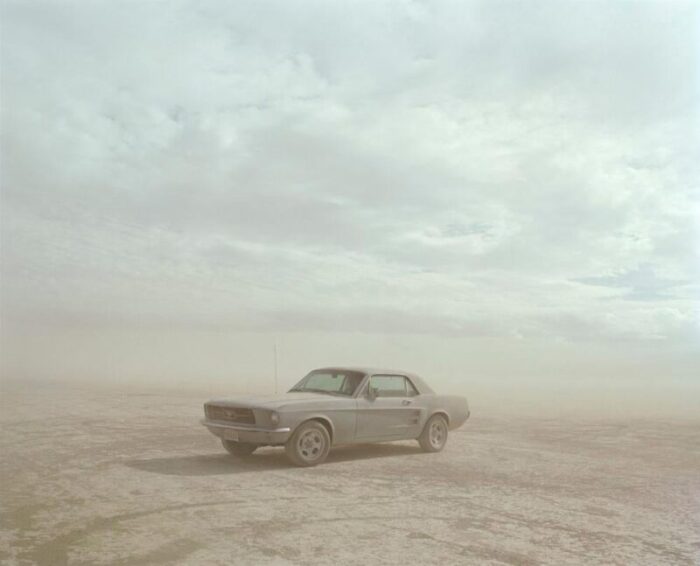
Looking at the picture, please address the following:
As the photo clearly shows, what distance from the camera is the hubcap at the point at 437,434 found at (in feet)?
36.1

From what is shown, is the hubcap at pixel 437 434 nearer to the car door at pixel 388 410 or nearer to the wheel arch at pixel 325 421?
the car door at pixel 388 410

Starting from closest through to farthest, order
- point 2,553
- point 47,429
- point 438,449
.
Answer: point 2,553 < point 438,449 < point 47,429

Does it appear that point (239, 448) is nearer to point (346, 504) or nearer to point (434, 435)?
point (434, 435)

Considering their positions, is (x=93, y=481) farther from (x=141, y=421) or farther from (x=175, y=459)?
(x=141, y=421)

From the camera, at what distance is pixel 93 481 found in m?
7.92

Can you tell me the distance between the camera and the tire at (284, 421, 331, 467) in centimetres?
902

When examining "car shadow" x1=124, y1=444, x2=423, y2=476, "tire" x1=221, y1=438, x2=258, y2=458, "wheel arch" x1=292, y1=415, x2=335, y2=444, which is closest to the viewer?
"car shadow" x1=124, y1=444, x2=423, y2=476

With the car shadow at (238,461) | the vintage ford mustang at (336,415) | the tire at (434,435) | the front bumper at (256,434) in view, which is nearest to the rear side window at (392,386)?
the vintage ford mustang at (336,415)

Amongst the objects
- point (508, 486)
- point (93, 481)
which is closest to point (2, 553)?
point (93, 481)

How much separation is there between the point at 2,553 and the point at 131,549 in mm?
928

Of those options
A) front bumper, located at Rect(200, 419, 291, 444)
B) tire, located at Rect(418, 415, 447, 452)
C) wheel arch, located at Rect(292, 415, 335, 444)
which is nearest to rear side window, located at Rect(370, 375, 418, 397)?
tire, located at Rect(418, 415, 447, 452)

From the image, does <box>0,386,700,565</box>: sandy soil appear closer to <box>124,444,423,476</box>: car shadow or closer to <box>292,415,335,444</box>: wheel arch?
<box>124,444,423,476</box>: car shadow

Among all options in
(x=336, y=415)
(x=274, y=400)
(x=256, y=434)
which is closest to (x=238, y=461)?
(x=256, y=434)

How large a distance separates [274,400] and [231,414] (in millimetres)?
633
